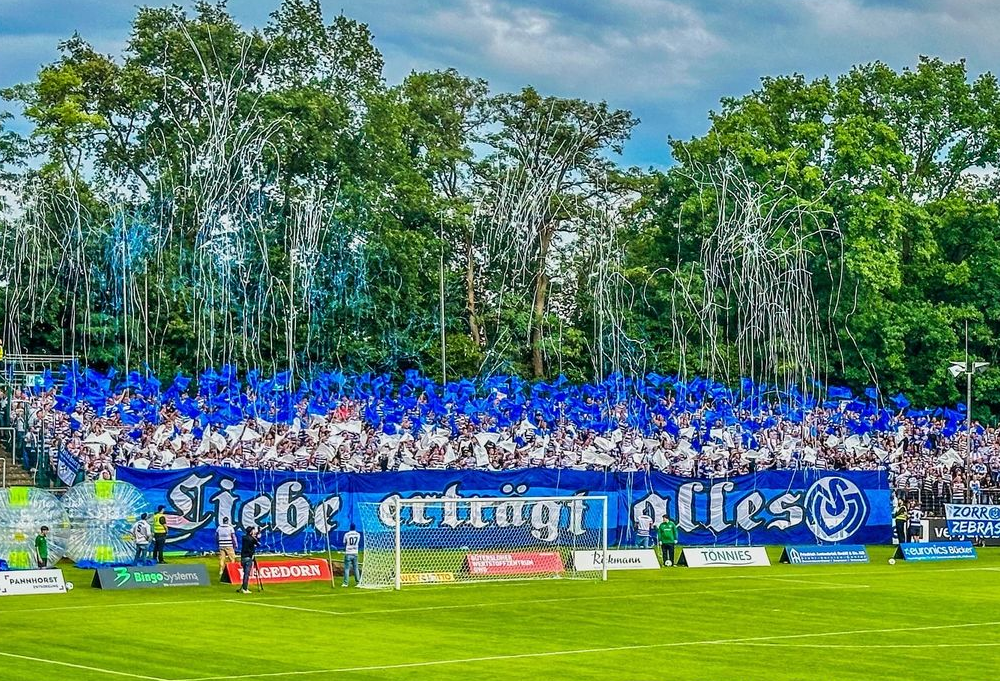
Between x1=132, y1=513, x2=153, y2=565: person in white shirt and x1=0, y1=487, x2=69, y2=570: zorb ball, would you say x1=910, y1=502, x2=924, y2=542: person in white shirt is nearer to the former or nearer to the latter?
x1=132, y1=513, x2=153, y2=565: person in white shirt

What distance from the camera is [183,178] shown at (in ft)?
230

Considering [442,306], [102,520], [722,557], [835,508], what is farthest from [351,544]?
[442,306]

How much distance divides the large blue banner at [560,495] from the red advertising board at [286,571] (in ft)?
17.2

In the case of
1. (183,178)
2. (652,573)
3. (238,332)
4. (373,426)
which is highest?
(183,178)

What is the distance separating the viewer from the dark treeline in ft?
225

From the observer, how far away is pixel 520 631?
27406mm

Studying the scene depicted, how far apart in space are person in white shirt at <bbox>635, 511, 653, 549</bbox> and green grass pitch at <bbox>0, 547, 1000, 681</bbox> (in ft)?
A: 28.9

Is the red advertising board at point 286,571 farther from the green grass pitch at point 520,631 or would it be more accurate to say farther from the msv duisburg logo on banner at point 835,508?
the msv duisburg logo on banner at point 835,508

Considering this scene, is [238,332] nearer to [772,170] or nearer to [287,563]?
[772,170]

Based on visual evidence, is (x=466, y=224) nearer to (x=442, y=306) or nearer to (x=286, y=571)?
(x=442, y=306)

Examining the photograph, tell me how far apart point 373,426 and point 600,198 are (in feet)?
104

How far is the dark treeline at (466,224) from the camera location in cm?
6844

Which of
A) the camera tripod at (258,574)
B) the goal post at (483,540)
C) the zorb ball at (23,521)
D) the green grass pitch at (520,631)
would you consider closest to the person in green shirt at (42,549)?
the zorb ball at (23,521)

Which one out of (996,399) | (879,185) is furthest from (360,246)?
(996,399)
